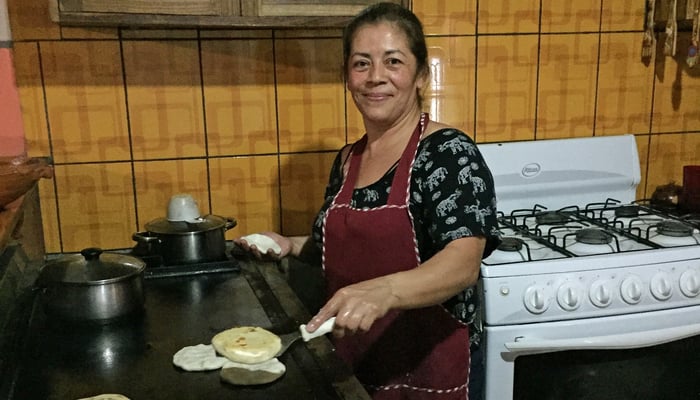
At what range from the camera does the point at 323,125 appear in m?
1.72

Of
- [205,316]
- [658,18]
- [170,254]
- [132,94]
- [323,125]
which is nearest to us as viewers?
[205,316]

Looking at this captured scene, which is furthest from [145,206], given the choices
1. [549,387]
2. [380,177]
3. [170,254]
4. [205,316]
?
[549,387]

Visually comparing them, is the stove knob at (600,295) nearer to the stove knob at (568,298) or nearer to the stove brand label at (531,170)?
the stove knob at (568,298)

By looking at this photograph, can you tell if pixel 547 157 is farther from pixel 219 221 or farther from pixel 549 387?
pixel 219 221

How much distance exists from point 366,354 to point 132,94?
2.92 feet

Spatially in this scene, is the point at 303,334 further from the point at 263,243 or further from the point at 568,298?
the point at 568,298

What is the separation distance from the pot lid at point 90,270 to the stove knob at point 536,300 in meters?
0.80

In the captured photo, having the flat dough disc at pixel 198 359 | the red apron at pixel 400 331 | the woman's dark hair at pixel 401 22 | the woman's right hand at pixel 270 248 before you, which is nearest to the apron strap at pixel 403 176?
the red apron at pixel 400 331

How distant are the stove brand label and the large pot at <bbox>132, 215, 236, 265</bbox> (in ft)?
2.84

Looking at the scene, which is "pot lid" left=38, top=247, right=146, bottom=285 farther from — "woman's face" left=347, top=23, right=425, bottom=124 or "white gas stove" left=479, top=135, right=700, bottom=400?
"white gas stove" left=479, top=135, right=700, bottom=400

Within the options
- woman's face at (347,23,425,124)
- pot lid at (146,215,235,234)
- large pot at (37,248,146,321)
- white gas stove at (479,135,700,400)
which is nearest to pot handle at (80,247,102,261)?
large pot at (37,248,146,321)

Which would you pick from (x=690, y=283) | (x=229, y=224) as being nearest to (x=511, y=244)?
(x=690, y=283)

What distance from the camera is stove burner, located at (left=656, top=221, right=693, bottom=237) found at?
157 cm

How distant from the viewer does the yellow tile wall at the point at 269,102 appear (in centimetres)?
155
